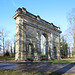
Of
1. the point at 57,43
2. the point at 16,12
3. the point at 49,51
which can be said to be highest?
the point at 16,12

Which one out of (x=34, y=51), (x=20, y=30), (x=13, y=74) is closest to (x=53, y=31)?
(x=34, y=51)

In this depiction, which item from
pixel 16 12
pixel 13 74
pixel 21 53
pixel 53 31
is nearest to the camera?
pixel 13 74

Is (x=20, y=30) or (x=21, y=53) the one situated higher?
(x=20, y=30)

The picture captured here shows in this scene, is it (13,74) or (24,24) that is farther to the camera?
(24,24)

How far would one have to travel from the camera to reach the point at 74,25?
17.6 metres

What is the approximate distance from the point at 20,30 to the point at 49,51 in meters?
10.1

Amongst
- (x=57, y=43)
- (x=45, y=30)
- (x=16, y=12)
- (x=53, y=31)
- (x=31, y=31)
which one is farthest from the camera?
(x=57, y=43)

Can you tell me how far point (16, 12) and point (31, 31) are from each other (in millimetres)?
4627

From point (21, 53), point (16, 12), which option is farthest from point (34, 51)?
point (16, 12)

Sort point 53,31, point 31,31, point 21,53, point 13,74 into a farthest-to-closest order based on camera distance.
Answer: point 53,31
point 31,31
point 21,53
point 13,74

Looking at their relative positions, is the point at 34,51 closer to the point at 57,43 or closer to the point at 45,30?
the point at 45,30

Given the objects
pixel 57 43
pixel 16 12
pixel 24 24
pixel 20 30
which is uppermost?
pixel 16 12

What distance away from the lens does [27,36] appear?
49.4ft

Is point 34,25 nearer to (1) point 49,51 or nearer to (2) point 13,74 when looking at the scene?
(1) point 49,51
